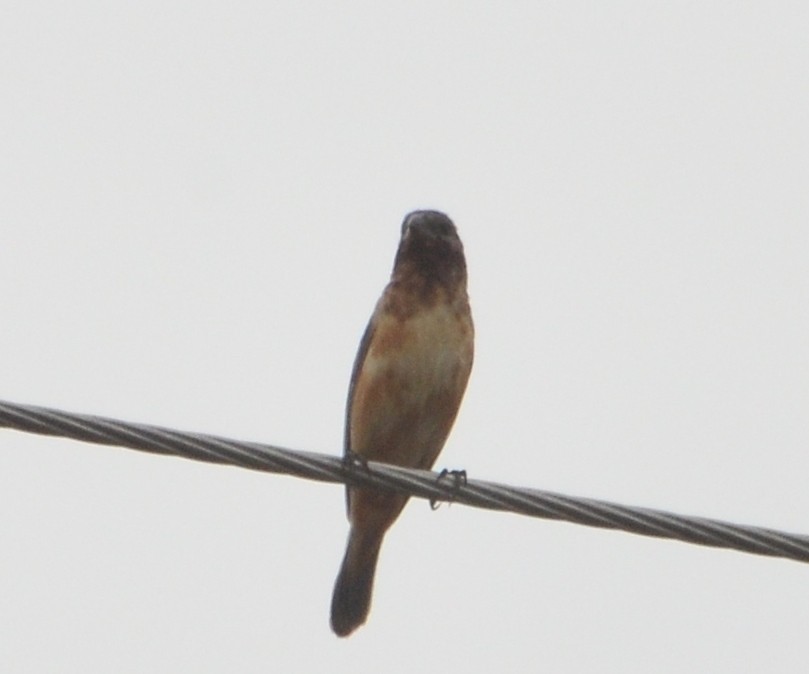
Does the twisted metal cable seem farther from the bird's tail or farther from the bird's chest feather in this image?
the bird's tail

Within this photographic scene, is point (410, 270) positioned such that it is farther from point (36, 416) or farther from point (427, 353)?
point (36, 416)

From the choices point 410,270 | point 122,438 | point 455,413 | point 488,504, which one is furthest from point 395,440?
point 122,438

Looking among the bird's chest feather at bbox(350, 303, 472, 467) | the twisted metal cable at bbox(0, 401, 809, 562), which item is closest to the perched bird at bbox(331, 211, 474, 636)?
the bird's chest feather at bbox(350, 303, 472, 467)

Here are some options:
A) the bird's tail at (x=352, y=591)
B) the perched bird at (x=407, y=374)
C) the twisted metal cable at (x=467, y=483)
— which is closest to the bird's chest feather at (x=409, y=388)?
the perched bird at (x=407, y=374)

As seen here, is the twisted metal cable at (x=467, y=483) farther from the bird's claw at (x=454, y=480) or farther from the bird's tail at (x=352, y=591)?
the bird's tail at (x=352, y=591)

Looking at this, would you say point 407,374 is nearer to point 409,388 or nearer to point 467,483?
point 409,388

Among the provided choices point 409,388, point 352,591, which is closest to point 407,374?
point 409,388
